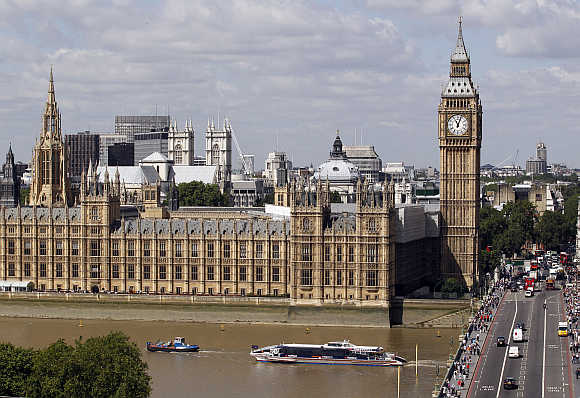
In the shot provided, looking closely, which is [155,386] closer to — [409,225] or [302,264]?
[302,264]

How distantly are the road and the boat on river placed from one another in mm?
8039

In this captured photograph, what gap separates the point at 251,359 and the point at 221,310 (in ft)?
65.0

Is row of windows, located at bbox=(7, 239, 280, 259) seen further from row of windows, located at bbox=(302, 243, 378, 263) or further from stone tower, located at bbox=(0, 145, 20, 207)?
stone tower, located at bbox=(0, 145, 20, 207)

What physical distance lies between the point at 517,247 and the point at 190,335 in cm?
7838

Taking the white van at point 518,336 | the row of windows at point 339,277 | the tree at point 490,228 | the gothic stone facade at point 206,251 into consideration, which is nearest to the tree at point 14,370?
the white van at point 518,336

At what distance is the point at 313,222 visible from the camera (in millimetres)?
131500

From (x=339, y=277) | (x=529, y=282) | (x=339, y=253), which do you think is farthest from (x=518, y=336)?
(x=529, y=282)

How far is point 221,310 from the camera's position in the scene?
132500mm

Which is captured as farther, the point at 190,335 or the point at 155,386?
the point at 190,335

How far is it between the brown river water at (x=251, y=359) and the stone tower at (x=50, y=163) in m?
31.7

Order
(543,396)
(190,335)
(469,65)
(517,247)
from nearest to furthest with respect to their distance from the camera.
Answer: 1. (543,396)
2. (190,335)
3. (469,65)
4. (517,247)

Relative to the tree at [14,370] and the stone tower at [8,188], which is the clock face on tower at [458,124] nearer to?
the stone tower at [8,188]

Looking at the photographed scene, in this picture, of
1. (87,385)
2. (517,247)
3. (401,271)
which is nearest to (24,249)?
(401,271)

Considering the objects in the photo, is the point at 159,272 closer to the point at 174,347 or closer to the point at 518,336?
the point at 174,347
